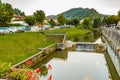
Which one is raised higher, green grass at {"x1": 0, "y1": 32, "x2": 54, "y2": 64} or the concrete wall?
green grass at {"x1": 0, "y1": 32, "x2": 54, "y2": 64}

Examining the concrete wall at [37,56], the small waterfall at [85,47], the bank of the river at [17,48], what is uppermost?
the bank of the river at [17,48]

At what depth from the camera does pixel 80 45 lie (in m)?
51.4

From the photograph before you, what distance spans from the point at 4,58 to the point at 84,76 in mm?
9385

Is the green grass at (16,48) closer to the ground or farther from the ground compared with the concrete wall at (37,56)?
farther from the ground

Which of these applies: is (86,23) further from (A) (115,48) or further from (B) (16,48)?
(A) (115,48)

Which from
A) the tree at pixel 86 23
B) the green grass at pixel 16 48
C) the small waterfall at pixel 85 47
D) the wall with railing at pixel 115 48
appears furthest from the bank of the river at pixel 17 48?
the tree at pixel 86 23

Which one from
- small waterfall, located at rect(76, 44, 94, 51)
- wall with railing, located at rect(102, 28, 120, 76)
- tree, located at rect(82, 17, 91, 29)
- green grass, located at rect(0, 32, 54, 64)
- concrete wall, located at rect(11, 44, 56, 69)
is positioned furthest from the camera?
tree, located at rect(82, 17, 91, 29)

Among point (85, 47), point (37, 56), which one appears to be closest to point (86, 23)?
point (85, 47)

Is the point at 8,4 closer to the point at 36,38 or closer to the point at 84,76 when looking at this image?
the point at 36,38

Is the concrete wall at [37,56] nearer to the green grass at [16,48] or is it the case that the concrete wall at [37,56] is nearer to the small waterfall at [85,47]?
the green grass at [16,48]

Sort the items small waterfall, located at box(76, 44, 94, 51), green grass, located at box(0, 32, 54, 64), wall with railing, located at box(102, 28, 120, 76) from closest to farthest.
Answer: wall with railing, located at box(102, 28, 120, 76)
green grass, located at box(0, 32, 54, 64)
small waterfall, located at box(76, 44, 94, 51)

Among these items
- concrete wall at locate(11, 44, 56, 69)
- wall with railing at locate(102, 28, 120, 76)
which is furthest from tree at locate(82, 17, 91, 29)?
wall with railing at locate(102, 28, 120, 76)

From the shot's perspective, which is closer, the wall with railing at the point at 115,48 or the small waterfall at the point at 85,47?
the wall with railing at the point at 115,48

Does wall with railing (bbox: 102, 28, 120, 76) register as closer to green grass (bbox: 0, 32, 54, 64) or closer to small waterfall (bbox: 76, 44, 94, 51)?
small waterfall (bbox: 76, 44, 94, 51)
